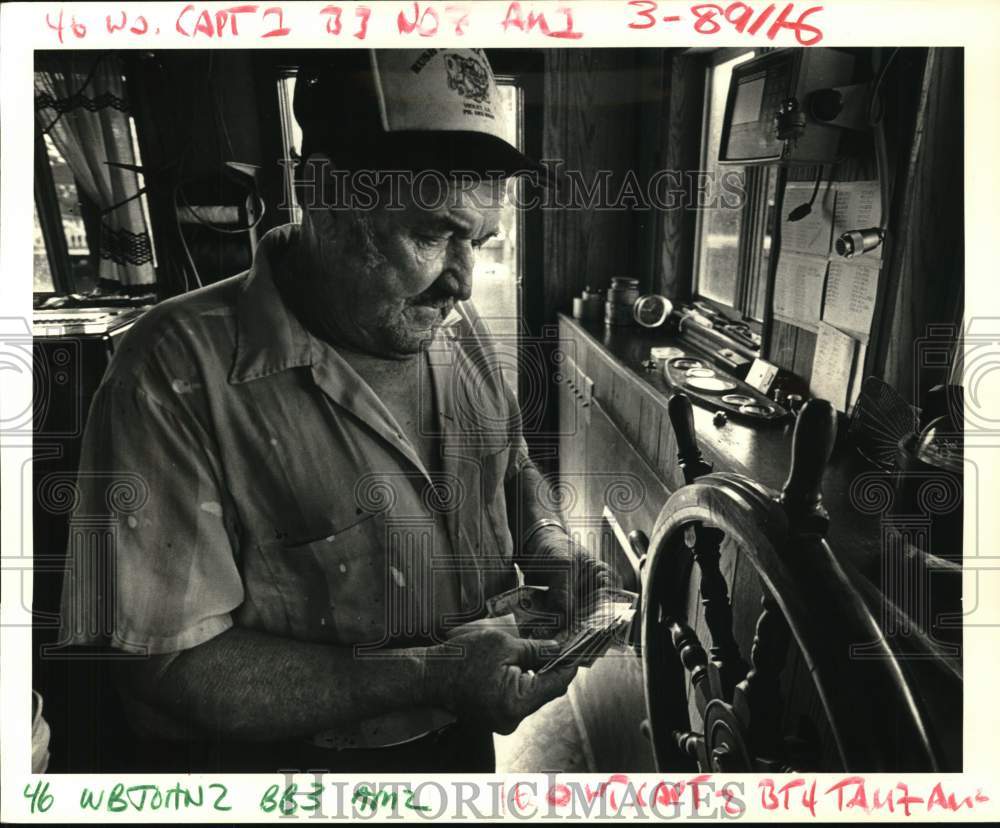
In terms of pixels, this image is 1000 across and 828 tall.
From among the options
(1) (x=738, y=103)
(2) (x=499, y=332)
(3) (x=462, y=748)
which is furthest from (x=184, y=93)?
(3) (x=462, y=748)

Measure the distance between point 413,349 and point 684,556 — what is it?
1.59 ft

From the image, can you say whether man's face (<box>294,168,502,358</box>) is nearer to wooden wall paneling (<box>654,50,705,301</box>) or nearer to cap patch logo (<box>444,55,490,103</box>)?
cap patch logo (<box>444,55,490,103</box>)

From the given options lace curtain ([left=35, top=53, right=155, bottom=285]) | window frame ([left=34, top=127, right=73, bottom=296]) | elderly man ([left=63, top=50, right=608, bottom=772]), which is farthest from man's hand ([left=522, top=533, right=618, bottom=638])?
window frame ([left=34, top=127, right=73, bottom=296])

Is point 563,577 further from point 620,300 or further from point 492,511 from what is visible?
point 620,300

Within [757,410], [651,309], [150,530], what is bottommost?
[150,530]

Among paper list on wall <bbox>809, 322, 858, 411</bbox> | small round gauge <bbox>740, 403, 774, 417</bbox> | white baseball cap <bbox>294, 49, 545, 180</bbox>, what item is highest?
white baseball cap <bbox>294, 49, 545, 180</bbox>

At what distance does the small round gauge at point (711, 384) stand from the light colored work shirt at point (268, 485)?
277 millimetres

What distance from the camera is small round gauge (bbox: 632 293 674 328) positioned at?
3.49ft

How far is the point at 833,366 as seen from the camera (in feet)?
3.29

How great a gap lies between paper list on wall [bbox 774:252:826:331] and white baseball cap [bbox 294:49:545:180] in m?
0.39

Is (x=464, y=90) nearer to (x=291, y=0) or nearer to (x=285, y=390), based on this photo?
(x=291, y=0)

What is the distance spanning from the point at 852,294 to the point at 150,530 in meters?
1.02

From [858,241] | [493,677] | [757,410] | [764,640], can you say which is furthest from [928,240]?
[493,677]


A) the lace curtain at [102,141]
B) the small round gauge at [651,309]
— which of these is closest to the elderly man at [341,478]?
the lace curtain at [102,141]
